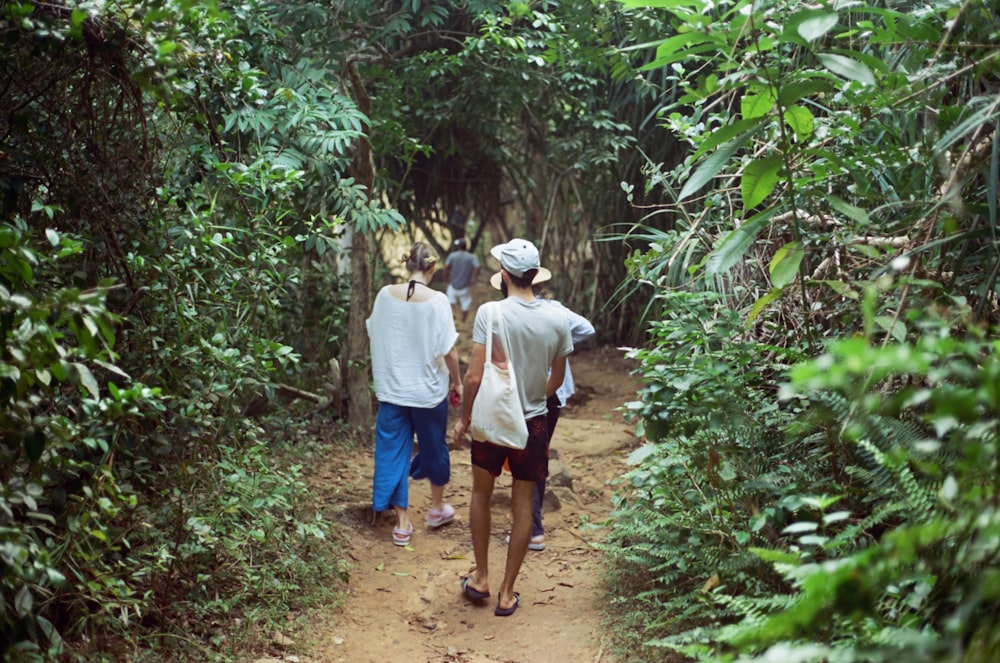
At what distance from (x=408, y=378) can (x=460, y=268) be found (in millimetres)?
6597

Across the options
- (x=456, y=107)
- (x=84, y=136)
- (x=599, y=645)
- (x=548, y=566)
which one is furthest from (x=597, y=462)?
(x=84, y=136)

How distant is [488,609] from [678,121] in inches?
91.7

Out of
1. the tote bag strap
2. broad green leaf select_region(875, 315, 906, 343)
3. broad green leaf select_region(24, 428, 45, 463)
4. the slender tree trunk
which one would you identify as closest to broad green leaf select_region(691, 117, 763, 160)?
broad green leaf select_region(875, 315, 906, 343)

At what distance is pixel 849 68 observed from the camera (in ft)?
8.60

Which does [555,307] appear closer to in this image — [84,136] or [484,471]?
[484,471]

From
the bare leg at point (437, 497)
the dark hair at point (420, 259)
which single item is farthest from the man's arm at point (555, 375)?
the bare leg at point (437, 497)

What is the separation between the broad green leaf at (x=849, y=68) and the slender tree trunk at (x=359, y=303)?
3596 millimetres

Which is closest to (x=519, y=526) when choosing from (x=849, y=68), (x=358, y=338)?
(x=849, y=68)

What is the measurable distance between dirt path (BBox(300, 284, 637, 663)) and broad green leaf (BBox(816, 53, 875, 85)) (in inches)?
86.1

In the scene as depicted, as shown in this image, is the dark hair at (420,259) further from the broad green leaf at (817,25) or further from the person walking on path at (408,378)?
the broad green leaf at (817,25)

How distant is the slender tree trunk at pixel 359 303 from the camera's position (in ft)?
19.1

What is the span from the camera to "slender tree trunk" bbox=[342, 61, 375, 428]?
5.84 meters

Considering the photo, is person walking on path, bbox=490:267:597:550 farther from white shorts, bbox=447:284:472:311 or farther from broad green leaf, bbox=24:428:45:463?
white shorts, bbox=447:284:472:311

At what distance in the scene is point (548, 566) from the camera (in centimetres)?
450
